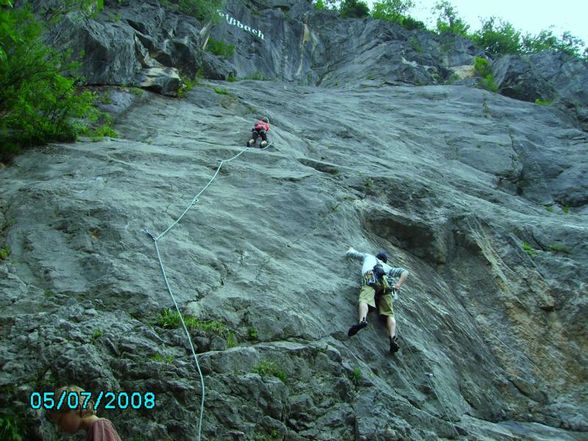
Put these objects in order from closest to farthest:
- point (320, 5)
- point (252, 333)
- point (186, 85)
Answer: point (252, 333)
point (186, 85)
point (320, 5)

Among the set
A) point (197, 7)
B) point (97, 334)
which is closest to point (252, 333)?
point (97, 334)

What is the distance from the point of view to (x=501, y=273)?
11.5m

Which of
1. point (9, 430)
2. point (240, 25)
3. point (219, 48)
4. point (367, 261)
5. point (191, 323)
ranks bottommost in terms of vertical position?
point (9, 430)

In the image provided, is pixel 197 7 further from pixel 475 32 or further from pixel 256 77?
pixel 475 32

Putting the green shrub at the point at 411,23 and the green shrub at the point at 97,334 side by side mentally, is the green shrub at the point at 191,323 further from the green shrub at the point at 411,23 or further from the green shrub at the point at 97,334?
the green shrub at the point at 411,23

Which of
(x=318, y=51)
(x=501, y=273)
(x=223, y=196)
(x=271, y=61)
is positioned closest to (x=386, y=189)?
(x=501, y=273)

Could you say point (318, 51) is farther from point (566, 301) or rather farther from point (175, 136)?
point (566, 301)

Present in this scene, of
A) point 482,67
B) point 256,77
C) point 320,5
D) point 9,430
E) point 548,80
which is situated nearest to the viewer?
point 9,430

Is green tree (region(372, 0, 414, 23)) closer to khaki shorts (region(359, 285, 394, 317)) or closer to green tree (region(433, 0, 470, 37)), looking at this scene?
green tree (region(433, 0, 470, 37))

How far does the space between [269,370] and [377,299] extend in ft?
8.62

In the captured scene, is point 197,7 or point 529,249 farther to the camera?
point 197,7

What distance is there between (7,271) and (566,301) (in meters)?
9.76

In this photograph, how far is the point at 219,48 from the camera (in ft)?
85.1

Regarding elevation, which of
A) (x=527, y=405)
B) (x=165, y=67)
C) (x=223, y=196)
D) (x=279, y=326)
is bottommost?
(x=527, y=405)
